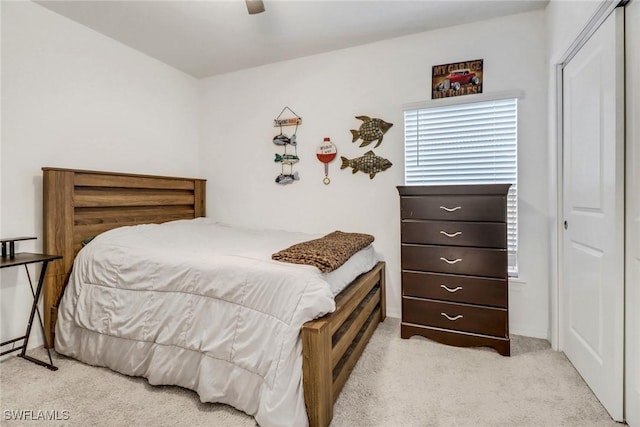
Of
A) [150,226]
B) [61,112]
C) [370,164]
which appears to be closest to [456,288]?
[370,164]

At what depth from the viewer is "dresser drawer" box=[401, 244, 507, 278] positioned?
6.74ft

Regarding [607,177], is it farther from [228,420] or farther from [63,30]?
[63,30]

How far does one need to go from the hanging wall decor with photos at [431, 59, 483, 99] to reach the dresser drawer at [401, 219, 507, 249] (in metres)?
1.13

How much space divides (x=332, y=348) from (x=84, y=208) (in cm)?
213

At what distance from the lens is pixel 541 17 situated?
7.69ft

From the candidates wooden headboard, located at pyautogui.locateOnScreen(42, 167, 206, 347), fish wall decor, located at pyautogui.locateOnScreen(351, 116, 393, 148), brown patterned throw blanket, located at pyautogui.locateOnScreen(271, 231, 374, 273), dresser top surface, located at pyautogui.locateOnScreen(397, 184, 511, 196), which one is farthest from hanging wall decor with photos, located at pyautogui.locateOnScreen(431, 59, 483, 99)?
wooden headboard, located at pyautogui.locateOnScreen(42, 167, 206, 347)

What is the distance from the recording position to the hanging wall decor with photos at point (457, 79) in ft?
8.21

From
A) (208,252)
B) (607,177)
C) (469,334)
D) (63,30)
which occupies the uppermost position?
(63,30)

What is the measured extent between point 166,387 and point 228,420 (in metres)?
0.51

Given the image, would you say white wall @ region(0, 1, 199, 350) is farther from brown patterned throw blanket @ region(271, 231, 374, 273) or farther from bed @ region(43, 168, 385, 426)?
brown patterned throw blanket @ region(271, 231, 374, 273)

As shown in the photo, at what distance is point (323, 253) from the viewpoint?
5.93ft

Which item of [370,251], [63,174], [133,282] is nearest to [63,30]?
[63,174]

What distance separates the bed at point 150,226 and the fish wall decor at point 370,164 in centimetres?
84

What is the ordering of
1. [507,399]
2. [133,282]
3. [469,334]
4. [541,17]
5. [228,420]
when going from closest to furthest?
[228,420] < [507,399] < [133,282] < [469,334] < [541,17]
